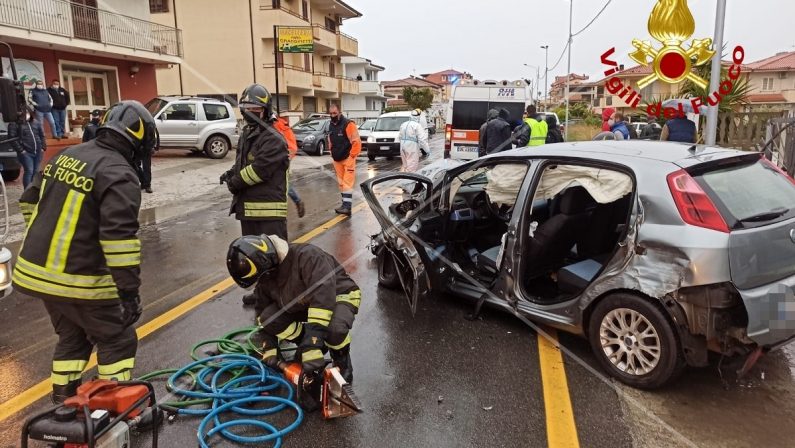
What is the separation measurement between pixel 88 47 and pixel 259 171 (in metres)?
15.6

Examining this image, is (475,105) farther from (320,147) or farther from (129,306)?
(129,306)

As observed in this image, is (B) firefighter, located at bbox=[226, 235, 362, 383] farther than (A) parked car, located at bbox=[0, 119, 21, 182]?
No

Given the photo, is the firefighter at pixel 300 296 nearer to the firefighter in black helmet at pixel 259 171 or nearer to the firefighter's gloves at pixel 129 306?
the firefighter's gloves at pixel 129 306

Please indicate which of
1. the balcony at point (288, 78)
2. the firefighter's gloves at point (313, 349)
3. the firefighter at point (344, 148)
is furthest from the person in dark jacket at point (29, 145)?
the balcony at point (288, 78)

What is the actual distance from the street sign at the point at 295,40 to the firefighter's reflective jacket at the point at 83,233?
934 inches

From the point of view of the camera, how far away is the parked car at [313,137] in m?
19.7

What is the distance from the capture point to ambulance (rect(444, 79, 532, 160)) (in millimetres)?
13375

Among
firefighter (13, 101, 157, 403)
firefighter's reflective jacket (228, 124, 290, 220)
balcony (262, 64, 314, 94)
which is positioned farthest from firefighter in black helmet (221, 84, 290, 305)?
balcony (262, 64, 314, 94)

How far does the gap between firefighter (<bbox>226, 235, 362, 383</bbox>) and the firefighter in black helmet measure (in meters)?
1.36

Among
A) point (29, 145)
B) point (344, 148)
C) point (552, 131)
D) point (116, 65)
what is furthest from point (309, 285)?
point (116, 65)

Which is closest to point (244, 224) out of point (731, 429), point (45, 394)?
point (45, 394)

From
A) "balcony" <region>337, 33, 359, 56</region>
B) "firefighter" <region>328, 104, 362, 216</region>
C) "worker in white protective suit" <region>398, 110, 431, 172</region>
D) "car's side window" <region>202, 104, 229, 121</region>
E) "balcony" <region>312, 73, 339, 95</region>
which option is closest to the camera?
"firefighter" <region>328, 104, 362, 216</region>

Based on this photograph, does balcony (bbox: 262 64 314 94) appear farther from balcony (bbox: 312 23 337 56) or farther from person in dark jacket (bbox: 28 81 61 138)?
person in dark jacket (bbox: 28 81 61 138)

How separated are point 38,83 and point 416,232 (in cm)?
1464
